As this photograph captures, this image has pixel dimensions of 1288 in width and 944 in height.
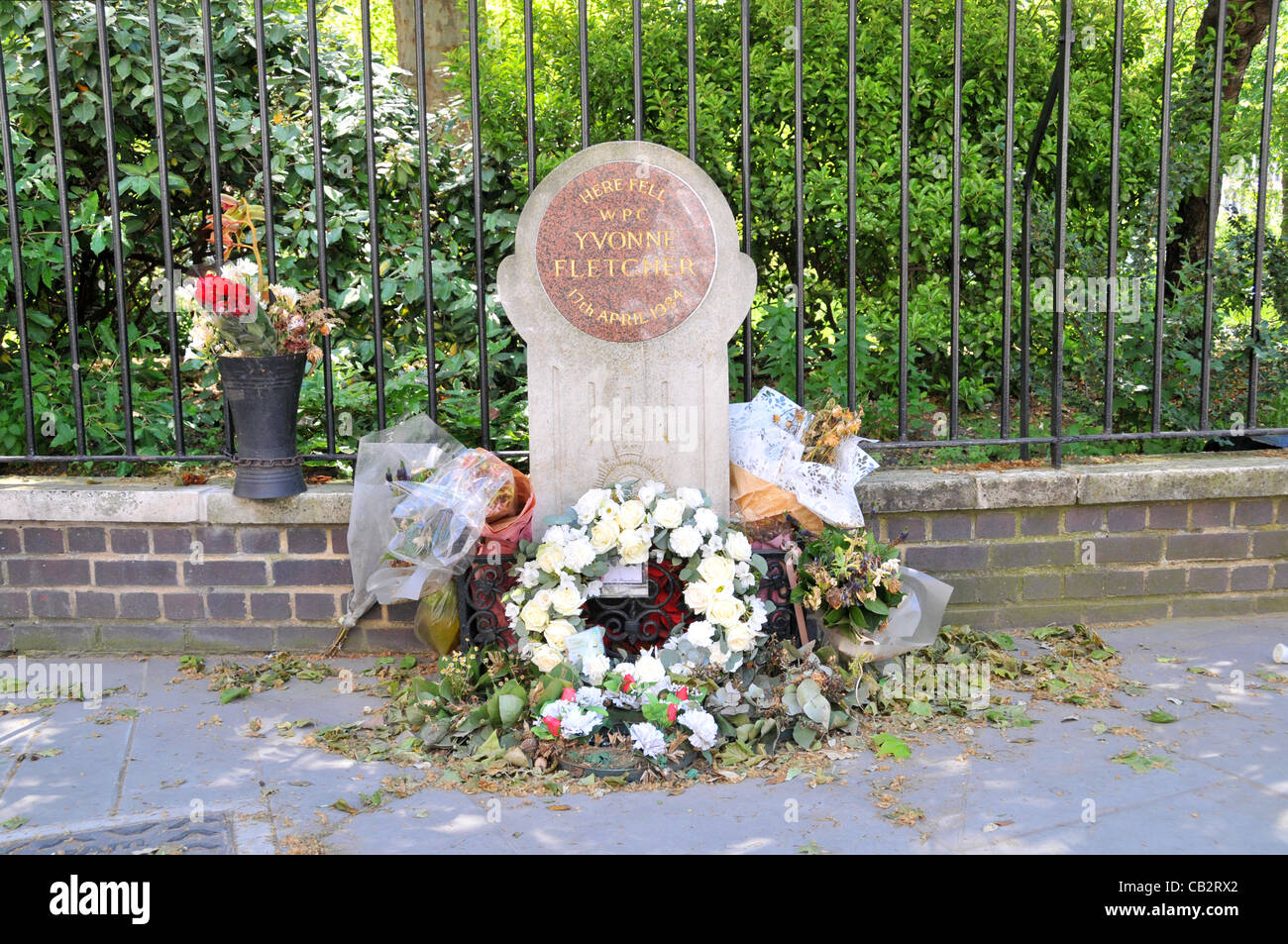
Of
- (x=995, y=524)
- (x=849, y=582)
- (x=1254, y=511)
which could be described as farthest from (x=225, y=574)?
(x=1254, y=511)

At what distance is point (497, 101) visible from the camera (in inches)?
218

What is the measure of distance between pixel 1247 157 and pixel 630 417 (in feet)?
12.8

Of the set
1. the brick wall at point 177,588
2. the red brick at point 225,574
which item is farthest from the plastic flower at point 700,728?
the red brick at point 225,574

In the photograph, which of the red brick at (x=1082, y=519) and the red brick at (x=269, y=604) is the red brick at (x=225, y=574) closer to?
the red brick at (x=269, y=604)

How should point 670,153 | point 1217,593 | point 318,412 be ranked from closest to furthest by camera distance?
1. point 670,153
2. point 1217,593
3. point 318,412

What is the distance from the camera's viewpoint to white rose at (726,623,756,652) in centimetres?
359

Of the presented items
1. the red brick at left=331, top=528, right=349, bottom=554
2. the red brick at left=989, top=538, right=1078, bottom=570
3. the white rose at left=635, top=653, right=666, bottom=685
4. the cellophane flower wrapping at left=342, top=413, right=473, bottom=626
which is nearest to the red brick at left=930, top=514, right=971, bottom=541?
the red brick at left=989, top=538, right=1078, bottom=570

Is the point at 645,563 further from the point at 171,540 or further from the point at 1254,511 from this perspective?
the point at 1254,511

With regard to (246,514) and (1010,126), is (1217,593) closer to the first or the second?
(1010,126)

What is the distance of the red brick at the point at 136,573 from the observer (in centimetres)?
430

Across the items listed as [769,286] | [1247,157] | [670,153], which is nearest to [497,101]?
[769,286]

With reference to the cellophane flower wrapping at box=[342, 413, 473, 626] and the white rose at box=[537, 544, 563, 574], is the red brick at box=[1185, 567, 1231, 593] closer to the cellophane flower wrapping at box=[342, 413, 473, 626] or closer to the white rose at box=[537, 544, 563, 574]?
the white rose at box=[537, 544, 563, 574]

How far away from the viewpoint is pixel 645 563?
3.71m

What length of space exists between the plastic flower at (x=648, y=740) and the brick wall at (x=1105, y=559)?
1.43 meters
